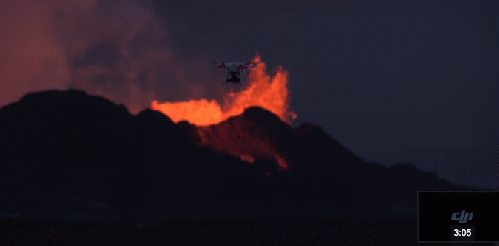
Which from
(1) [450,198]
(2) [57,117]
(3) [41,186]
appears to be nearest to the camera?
(1) [450,198]

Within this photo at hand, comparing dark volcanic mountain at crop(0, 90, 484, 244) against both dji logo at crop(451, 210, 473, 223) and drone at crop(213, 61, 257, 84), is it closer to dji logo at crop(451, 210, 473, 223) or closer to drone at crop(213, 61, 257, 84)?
drone at crop(213, 61, 257, 84)

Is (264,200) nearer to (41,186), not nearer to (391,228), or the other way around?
(391,228)

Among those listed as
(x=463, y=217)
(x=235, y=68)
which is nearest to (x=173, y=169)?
(x=235, y=68)

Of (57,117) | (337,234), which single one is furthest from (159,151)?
(337,234)

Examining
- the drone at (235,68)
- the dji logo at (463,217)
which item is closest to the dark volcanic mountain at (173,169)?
the drone at (235,68)

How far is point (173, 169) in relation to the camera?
6016 centimetres

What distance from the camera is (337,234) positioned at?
52344mm

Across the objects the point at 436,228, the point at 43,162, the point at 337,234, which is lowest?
the point at 436,228

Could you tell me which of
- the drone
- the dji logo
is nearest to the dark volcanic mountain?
the drone

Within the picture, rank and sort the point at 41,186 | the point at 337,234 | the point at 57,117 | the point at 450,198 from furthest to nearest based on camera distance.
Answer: the point at 57,117 < the point at 41,186 < the point at 337,234 < the point at 450,198

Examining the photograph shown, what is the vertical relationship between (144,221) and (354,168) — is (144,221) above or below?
below

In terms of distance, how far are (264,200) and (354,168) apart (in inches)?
371

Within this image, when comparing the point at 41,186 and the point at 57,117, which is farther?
the point at 57,117

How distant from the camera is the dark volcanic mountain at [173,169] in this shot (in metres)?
57.5
